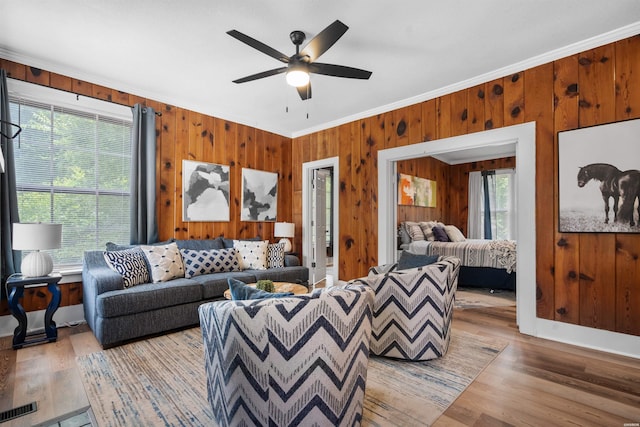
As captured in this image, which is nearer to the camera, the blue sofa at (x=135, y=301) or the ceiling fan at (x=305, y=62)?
the ceiling fan at (x=305, y=62)

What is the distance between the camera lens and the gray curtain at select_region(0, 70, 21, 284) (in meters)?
2.92

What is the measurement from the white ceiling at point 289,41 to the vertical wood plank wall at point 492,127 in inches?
6.4

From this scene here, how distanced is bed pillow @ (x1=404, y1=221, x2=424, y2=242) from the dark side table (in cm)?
502

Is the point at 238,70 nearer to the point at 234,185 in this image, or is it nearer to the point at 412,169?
the point at 234,185

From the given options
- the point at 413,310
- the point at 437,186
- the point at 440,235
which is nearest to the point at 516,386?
the point at 413,310

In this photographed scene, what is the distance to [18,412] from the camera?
184 cm

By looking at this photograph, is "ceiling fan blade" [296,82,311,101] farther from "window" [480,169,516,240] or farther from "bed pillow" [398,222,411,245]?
"window" [480,169,516,240]

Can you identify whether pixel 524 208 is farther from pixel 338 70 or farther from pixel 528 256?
pixel 338 70

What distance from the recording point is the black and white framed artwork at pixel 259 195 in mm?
4953

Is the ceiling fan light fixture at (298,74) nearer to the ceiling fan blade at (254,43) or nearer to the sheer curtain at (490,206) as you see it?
the ceiling fan blade at (254,43)

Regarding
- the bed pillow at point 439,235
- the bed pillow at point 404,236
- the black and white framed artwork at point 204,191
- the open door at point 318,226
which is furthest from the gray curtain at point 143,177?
the bed pillow at point 439,235

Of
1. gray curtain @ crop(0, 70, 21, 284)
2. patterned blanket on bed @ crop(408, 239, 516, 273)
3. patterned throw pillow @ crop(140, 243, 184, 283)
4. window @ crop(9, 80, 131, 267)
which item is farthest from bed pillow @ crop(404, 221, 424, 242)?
gray curtain @ crop(0, 70, 21, 284)

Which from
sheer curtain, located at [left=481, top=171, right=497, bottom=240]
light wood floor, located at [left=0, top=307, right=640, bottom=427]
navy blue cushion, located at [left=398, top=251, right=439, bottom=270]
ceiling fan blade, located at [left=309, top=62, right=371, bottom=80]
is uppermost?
ceiling fan blade, located at [left=309, top=62, right=371, bottom=80]

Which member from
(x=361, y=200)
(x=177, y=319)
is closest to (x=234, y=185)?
(x=361, y=200)
